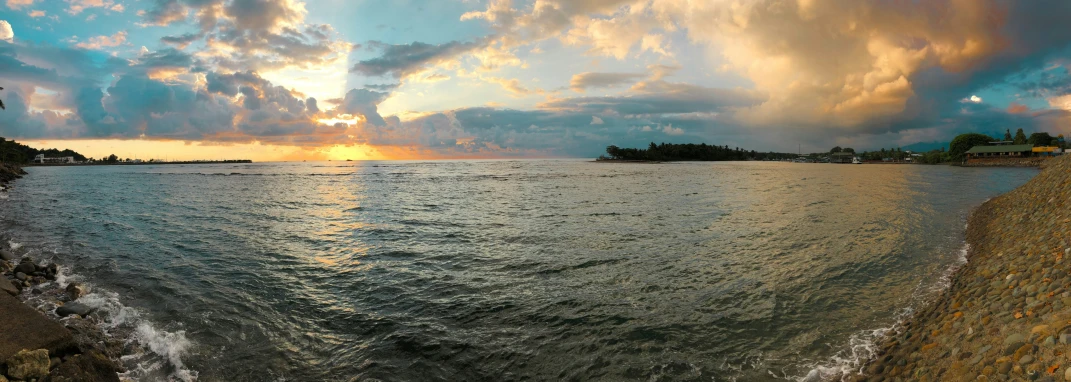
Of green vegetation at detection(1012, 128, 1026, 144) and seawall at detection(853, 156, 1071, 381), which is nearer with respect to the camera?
seawall at detection(853, 156, 1071, 381)

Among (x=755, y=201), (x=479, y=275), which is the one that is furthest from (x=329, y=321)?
(x=755, y=201)

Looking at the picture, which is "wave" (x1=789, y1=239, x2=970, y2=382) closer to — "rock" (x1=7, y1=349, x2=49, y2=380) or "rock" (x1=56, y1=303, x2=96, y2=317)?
"rock" (x1=7, y1=349, x2=49, y2=380)

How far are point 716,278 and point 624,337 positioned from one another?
22.9 ft

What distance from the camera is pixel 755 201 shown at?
147ft

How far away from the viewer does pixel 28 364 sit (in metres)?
7.76

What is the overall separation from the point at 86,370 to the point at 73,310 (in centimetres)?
653

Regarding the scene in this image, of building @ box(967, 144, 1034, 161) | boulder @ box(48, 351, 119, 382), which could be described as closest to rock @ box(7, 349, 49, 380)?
boulder @ box(48, 351, 119, 382)

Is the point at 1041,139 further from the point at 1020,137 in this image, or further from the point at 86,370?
the point at 86,370

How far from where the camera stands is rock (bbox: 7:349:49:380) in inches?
298

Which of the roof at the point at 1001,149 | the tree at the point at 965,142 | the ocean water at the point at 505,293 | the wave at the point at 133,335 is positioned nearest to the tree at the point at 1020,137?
the tree at the point at 965,142

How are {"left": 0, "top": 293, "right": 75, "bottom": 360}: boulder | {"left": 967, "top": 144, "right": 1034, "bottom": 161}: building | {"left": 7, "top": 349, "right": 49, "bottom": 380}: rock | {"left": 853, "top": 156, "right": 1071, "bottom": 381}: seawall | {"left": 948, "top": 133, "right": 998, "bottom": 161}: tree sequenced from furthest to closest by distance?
{"left": 948, "top": 133, "right": 998, "bottom": 161}: tree → {"left": 967, "top": 144, "right": 1034, "bottom": 161}: building → {"left": 0, "top": 293, "right": 75, "bottom": 360}: boulder → {"left": 7, "top": 349, "right": 49, "bottom": 380}: rock → {"left": 853, "top": 156, "right": 1071, "bottom": 381}: seawall

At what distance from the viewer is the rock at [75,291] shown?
14.7 meters

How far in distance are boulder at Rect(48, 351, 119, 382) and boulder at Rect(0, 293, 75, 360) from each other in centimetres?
45

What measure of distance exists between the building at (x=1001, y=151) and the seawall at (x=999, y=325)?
20450 cm
